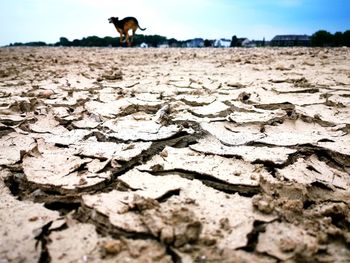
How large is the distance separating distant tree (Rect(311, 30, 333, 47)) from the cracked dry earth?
40.7 feet

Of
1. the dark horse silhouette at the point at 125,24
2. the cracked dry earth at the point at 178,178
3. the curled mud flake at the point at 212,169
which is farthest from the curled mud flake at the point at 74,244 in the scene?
the dark horse silhouette at the point at 125,24

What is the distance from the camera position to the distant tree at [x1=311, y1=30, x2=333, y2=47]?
528 inches

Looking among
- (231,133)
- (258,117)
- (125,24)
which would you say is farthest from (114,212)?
(125,24)

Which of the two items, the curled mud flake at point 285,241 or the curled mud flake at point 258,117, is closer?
the curled mud flake at point 285,241

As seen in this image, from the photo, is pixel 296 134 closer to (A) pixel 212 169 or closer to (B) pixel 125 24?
(A) pixel 212 169

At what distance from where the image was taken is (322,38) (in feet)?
45.1

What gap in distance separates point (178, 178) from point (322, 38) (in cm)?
1456

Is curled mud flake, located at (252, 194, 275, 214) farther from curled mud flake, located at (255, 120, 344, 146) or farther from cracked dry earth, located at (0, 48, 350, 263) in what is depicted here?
curled mud flake, located at (255, 120, 344, 146)

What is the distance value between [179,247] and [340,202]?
0.64 metres

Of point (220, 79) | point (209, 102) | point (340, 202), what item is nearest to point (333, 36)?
point (220, 79)

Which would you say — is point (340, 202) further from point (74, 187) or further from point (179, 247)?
point (74, 187)

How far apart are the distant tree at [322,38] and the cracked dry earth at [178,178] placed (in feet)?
40.7

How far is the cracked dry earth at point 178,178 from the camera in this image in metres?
0.93

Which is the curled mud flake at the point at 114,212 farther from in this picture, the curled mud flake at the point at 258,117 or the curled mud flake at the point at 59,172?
the curled mud flake at the point at 258,117
